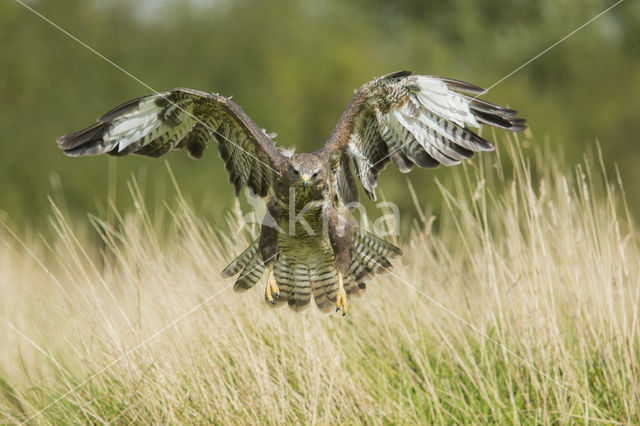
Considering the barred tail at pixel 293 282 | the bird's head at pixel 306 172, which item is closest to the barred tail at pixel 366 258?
the barred tail at pixel 293 282

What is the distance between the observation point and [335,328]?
5289mm

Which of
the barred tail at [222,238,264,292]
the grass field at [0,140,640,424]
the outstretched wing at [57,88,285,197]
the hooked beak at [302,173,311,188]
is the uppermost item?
the outstretched wing at [57,88,285,197]

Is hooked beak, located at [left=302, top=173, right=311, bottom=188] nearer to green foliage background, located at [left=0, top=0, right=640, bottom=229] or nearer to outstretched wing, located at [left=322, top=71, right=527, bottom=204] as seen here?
outstretched wing, located at [left=322, top=71, right=527, bottom=204]

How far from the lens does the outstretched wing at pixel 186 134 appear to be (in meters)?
5.33

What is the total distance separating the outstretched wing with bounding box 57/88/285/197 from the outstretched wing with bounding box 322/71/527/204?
623 millimetres

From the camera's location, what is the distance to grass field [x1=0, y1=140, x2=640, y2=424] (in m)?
4.59

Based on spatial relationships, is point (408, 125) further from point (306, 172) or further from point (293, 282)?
point (293, 282)

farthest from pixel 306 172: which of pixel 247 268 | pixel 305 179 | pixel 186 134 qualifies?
pixel 186 134

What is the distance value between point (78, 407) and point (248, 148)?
2398mm

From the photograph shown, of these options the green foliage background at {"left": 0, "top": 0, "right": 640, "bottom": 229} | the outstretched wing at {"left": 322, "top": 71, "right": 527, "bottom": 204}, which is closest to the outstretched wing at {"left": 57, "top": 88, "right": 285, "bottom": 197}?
the outstretched wing at {"left": 322, "top": 71, "right": 527, "bottom": 204}

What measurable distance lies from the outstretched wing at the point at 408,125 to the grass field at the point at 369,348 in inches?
15.5

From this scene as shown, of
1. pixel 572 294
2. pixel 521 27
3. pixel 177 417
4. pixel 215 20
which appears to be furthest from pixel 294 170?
pixel 521 27

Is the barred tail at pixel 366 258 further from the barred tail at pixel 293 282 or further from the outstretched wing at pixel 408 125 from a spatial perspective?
the outstretched wing at pixel 408 125

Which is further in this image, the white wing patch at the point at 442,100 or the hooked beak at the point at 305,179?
the white wing patch at the point at 442,100
